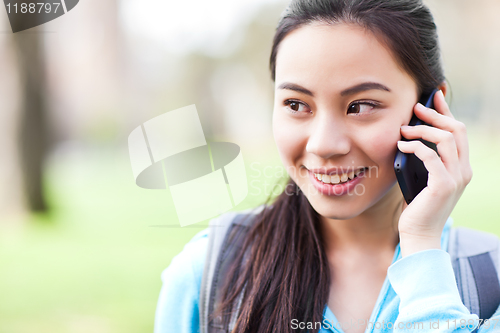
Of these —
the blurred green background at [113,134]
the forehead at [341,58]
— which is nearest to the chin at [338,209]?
the forehead at [341,58]

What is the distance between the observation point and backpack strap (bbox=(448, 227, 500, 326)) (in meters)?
1.13

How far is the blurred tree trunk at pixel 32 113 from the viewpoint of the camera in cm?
476

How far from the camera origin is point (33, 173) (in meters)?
5.04

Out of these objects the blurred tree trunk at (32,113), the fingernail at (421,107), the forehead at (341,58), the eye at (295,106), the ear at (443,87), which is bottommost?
the fingernail at (421,107)

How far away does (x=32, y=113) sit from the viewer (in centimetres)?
493

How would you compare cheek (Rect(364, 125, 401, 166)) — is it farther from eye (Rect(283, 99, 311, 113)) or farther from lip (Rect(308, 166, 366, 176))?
eye (Rect(283, 99, 311, 113))

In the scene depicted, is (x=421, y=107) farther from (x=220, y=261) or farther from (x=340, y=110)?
(x=220, y=261)

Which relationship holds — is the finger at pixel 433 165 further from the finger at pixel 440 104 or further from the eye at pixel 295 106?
the eye at pixel 295 106

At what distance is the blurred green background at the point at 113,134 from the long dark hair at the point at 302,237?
1.98 m

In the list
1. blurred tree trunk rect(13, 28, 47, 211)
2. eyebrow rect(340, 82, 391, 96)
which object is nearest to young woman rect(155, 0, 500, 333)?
eyebrow rect(340, 82, 391, 96)

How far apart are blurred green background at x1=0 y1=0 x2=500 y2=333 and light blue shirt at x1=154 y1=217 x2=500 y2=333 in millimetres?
2111

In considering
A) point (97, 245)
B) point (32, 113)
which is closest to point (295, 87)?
point (97, 245)

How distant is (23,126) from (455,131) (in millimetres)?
5247

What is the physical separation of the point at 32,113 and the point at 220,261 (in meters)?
4.70
